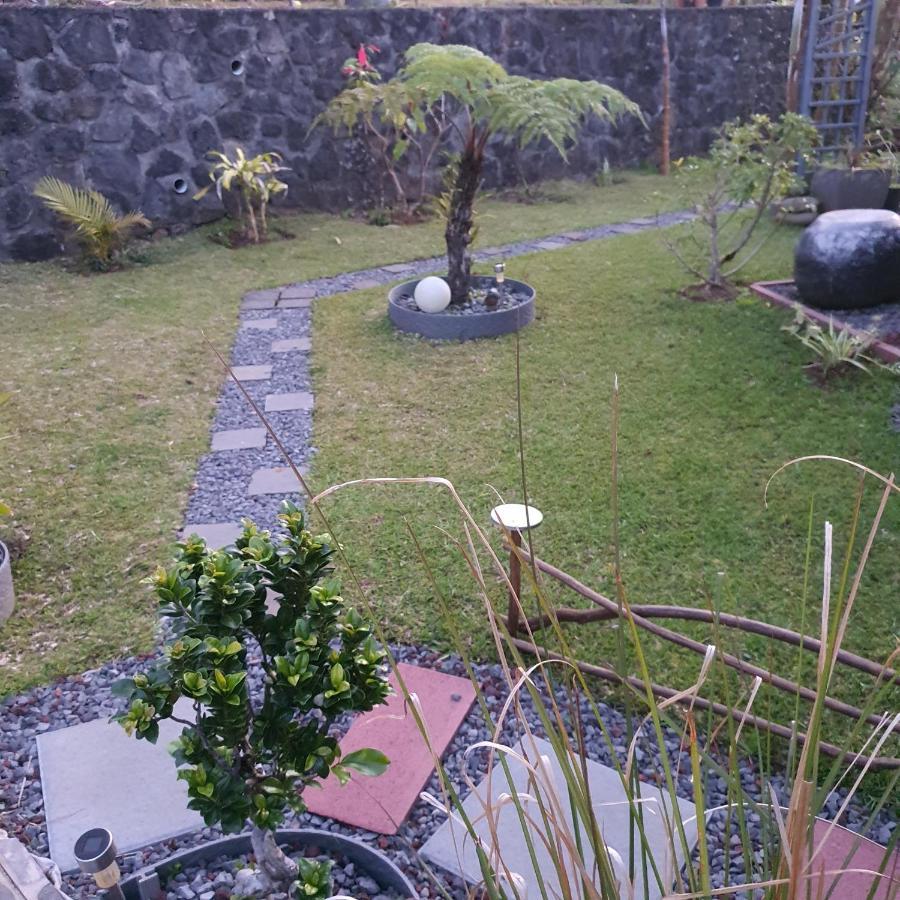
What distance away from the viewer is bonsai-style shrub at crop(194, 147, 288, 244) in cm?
703

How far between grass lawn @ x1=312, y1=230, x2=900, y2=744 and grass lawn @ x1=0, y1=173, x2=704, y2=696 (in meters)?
0.73

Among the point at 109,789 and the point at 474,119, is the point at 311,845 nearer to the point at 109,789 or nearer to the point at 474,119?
the point at 109,789

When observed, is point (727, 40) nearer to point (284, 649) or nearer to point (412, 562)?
point (412, 562)

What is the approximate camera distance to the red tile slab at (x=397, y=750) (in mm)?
1881

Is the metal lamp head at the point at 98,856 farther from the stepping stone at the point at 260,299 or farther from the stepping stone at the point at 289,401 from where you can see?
the stepping stone at the point at 260,299

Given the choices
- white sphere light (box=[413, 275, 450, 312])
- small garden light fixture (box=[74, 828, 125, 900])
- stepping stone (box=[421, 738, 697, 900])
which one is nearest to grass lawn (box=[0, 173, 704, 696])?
small garden light fixture (box=[74, 828, 125, 900])

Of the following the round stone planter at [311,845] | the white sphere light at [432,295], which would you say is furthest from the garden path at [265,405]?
the round stone planter at [311,845]

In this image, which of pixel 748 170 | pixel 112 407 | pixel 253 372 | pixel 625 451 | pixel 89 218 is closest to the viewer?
pixel 625 451

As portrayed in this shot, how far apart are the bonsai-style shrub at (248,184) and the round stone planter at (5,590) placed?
5.05m

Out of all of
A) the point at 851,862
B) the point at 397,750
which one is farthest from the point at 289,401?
the point at 851,862

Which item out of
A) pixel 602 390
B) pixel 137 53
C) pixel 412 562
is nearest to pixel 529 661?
pixel 412 562

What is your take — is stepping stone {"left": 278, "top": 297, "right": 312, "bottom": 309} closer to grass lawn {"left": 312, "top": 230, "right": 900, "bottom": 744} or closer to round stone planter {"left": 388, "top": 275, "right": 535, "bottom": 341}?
grass lawn {"left": 312, "top": 230, "right": 900, "bottom": 744}

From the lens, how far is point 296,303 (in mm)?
5793

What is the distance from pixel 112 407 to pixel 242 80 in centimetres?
481
